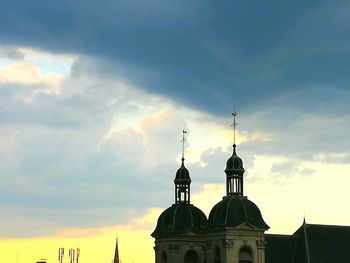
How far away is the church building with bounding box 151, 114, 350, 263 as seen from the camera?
362 feet

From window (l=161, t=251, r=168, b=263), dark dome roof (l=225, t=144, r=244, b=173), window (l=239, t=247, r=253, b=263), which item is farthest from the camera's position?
window (l=161, t=251, r=168, b=263)

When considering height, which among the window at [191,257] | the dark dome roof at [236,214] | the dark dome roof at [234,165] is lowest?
the window at [191,257]

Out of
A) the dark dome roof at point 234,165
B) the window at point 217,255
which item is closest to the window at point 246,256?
the window at point 217,255

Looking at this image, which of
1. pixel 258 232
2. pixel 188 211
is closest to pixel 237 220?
pixel 258 232

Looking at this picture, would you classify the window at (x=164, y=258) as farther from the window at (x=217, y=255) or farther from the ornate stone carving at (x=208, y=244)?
the window at (x=217, y=255)

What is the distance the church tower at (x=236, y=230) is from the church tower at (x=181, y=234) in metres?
4.61

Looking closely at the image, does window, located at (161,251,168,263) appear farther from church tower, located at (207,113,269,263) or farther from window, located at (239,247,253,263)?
window, located at (239,247,253,263)

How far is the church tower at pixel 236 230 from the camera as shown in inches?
4318

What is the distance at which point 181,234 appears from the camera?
385ft

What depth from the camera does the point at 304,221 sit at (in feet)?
370

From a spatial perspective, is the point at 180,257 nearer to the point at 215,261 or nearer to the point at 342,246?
the point at 215,261

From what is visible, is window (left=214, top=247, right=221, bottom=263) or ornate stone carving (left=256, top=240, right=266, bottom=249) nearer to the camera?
ornate stone carving (left=256, top=240, right=266, bottom=249)

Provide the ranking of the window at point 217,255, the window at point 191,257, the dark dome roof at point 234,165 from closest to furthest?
the window at point 217,255 → the dark dome roof at point 234,165 → the window at point 191,257

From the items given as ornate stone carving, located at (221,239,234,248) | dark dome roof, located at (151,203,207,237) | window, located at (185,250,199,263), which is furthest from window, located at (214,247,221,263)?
window, located at (185,250,199,263)
